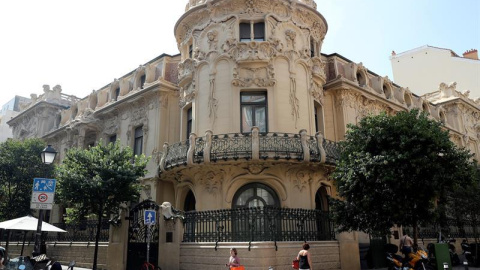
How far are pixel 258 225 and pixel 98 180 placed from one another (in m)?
7.63

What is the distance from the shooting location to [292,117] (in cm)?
1817

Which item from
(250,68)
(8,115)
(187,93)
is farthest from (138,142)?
(8,115)

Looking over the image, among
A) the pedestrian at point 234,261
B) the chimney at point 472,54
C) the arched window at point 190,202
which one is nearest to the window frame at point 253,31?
the arched window at point 190,202

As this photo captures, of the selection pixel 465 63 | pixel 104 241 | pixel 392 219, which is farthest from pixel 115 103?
pixel 465 63

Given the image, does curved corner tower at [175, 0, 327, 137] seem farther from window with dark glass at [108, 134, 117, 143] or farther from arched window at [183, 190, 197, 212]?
window with dark glass at [108, 134, 117, 143]

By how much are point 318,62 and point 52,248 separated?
63.5 ft

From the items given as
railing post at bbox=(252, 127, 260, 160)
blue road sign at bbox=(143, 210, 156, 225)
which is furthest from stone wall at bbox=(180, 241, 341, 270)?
railing post at bbox=(252, 127, 260, 160)

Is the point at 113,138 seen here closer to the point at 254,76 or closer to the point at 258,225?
the point at 254,76

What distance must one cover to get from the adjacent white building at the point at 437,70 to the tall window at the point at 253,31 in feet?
85.8

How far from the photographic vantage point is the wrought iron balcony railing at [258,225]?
13984mm

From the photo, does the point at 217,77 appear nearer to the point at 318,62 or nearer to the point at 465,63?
the point at 318,62

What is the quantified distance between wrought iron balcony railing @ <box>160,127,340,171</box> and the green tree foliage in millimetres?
11984

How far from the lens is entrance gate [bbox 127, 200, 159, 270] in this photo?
52.1ft

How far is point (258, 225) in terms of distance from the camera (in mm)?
14859
